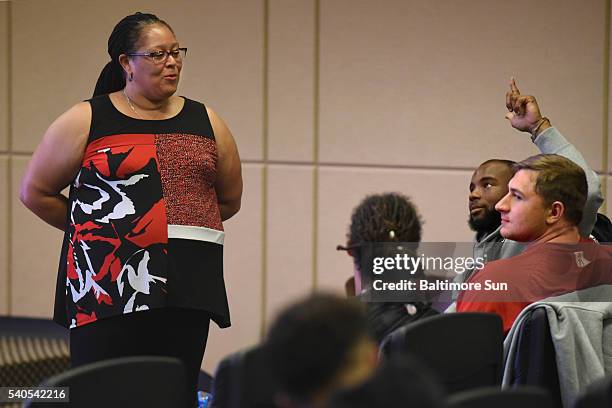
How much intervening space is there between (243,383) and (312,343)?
87cm

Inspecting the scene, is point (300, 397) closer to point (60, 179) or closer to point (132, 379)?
point (132, 379)

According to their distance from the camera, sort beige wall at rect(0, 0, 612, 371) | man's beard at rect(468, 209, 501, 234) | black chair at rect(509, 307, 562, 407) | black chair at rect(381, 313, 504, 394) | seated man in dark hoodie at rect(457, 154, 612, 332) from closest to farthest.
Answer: black chair at rect(381, 313, 504, 394), black chair at rect(509, 307, 562, 407), seated man in dark hoodie at rect(457, 154, 612, 332), man's beard at rect(468, 209, 501, 234), beige wall at rect(0, 0, 612, 371)

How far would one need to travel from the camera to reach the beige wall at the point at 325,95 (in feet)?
14.8

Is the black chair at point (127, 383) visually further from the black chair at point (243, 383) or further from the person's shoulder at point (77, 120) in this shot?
the person's shoulder at point (77, 120)

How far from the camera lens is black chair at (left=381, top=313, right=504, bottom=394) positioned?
229cm

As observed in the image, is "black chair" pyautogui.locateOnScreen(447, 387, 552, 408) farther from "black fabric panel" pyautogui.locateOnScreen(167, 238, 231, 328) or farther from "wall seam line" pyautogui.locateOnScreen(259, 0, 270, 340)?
"wall seam line" pyautogui.locateOnScreen(259, 0, 270, 340)

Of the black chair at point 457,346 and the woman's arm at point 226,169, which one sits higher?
the woman's arm at point 226,169

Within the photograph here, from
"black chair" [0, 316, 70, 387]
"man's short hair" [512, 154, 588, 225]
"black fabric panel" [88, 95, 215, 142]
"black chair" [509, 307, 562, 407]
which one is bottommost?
"black chair" [0, 316, 70, 387]

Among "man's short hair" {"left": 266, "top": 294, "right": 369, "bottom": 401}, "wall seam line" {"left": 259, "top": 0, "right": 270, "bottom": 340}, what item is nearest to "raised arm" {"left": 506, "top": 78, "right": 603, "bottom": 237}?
"wall seam line" {"left": 259, "top": 0, "right": 270, "bottom": 340}

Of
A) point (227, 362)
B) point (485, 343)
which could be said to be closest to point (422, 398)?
point (227, 362)

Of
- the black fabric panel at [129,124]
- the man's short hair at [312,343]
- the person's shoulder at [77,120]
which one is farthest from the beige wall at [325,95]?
the man's short hair at [312,343]

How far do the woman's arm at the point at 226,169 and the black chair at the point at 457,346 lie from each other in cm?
78

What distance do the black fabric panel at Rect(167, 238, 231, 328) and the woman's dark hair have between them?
509 mm

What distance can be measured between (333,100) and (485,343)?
253 cm
